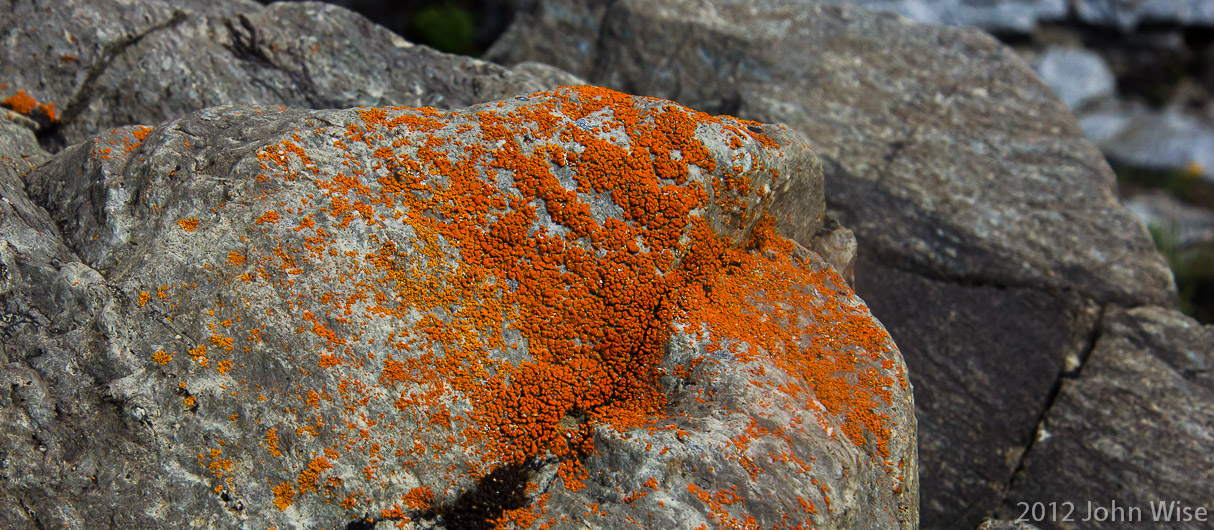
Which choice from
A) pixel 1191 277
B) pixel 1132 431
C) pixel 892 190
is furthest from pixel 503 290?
pixel 1191 277

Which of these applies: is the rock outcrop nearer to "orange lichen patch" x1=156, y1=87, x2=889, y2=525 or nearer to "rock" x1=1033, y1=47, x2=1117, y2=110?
"orange lichen patch" x1=156, y1=87, x2=889, y2=525

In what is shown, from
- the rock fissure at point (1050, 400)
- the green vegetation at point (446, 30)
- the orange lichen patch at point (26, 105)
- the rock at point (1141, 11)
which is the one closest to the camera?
the orange lichen patch at point (26, 105)

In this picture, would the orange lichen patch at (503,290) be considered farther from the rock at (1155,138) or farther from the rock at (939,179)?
the rock at (1155,138)

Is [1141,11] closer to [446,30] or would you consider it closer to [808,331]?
[446,30]

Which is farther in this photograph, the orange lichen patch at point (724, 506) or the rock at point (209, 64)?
the rock at point (209, 64)

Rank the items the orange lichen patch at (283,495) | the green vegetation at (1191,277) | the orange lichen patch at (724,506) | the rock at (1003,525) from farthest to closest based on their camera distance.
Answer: the green vegetation at (1191,277) < the rock at (1003,525) < the orange lichen patch at (283,495) < the orange lichen patch at (724,506)

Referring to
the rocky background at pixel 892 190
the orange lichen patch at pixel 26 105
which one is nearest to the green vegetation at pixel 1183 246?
the rocky background at pixel 892 190
